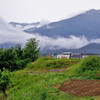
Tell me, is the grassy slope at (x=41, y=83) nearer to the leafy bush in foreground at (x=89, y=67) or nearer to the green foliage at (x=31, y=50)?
the leafy bush in foreground at (x=89, y=67)

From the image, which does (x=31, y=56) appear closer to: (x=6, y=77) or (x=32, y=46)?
(x=32, y=46)

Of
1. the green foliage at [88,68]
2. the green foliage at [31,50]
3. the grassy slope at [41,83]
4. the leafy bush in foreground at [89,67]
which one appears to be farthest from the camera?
the green foliage at [31,50]

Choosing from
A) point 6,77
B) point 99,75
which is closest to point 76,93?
point 99,75

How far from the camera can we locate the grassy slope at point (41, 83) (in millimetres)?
9094

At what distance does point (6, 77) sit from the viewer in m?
15.6

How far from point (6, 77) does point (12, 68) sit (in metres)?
22.7

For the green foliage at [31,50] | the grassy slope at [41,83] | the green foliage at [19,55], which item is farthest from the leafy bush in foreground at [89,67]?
the green foliage at [31,50]

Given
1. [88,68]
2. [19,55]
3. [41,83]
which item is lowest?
[41,83]

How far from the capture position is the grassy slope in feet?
29.8

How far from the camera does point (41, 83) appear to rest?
1470 centimetres

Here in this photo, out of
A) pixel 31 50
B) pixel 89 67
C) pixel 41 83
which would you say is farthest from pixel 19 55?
pixel 41 83

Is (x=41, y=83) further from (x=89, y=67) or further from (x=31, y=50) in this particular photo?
(x=31, y=50)

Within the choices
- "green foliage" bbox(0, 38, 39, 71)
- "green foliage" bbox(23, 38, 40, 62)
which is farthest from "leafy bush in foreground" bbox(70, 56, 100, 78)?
"green foliage" bbox(23, 38, 40, 62)

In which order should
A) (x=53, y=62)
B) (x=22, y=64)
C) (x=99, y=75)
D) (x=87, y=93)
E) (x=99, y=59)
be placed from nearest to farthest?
(x=87, y=93) < (x=99, y=75) < (x=99, y=59) < (x=53, y=62) < (x=22, y=64)
